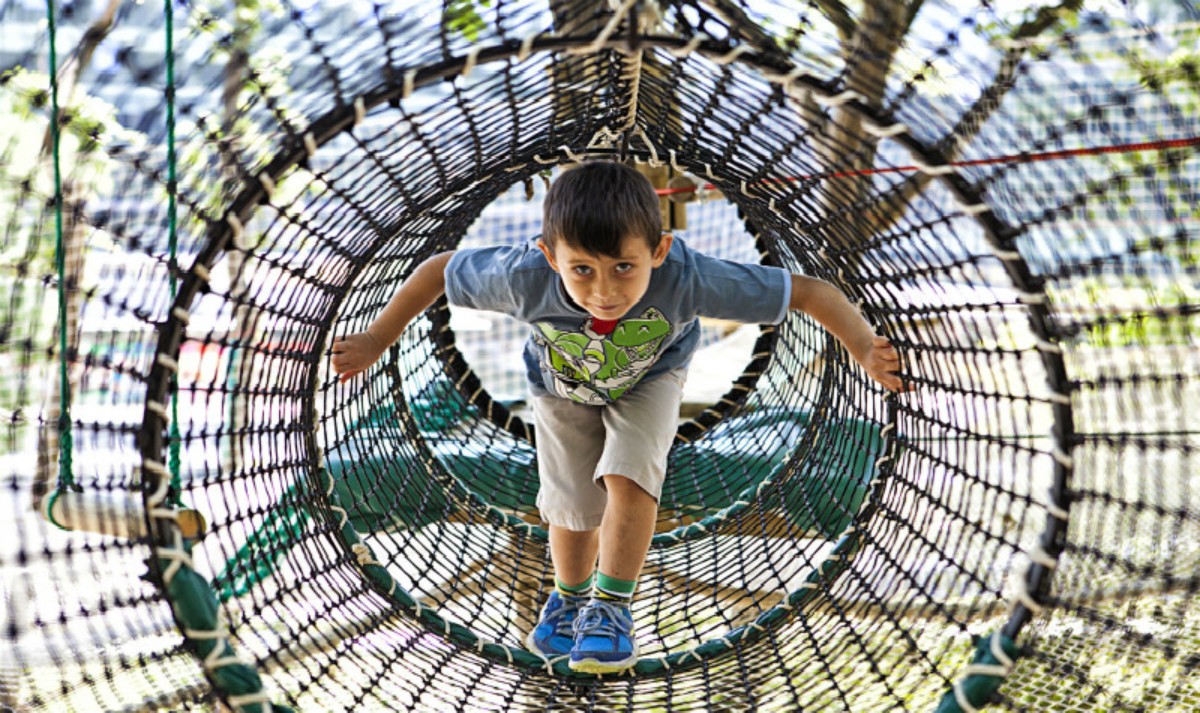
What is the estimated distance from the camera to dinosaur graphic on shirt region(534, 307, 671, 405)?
183 centimetres

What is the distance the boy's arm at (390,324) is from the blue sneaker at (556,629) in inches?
22.7

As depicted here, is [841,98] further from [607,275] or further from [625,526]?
[625,526]

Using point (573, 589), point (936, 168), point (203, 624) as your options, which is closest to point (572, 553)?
point (573, 589)

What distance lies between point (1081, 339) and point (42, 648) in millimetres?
2500

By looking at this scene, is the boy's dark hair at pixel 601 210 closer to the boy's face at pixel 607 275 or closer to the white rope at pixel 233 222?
the boy's face at pixel 607 275

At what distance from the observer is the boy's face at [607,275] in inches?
64.3

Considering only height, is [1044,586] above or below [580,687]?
above

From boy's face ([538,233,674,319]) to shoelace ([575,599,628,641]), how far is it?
501mm

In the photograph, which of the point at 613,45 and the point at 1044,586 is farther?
the point at 1044,586

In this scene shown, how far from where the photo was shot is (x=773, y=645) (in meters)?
2.00

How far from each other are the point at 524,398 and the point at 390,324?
1595 mm

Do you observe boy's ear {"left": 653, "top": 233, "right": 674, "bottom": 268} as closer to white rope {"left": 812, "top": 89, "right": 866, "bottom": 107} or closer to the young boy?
the young boy

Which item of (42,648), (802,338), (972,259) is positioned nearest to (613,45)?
(972,259)

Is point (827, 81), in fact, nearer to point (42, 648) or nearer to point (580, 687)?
point (580, 687)
